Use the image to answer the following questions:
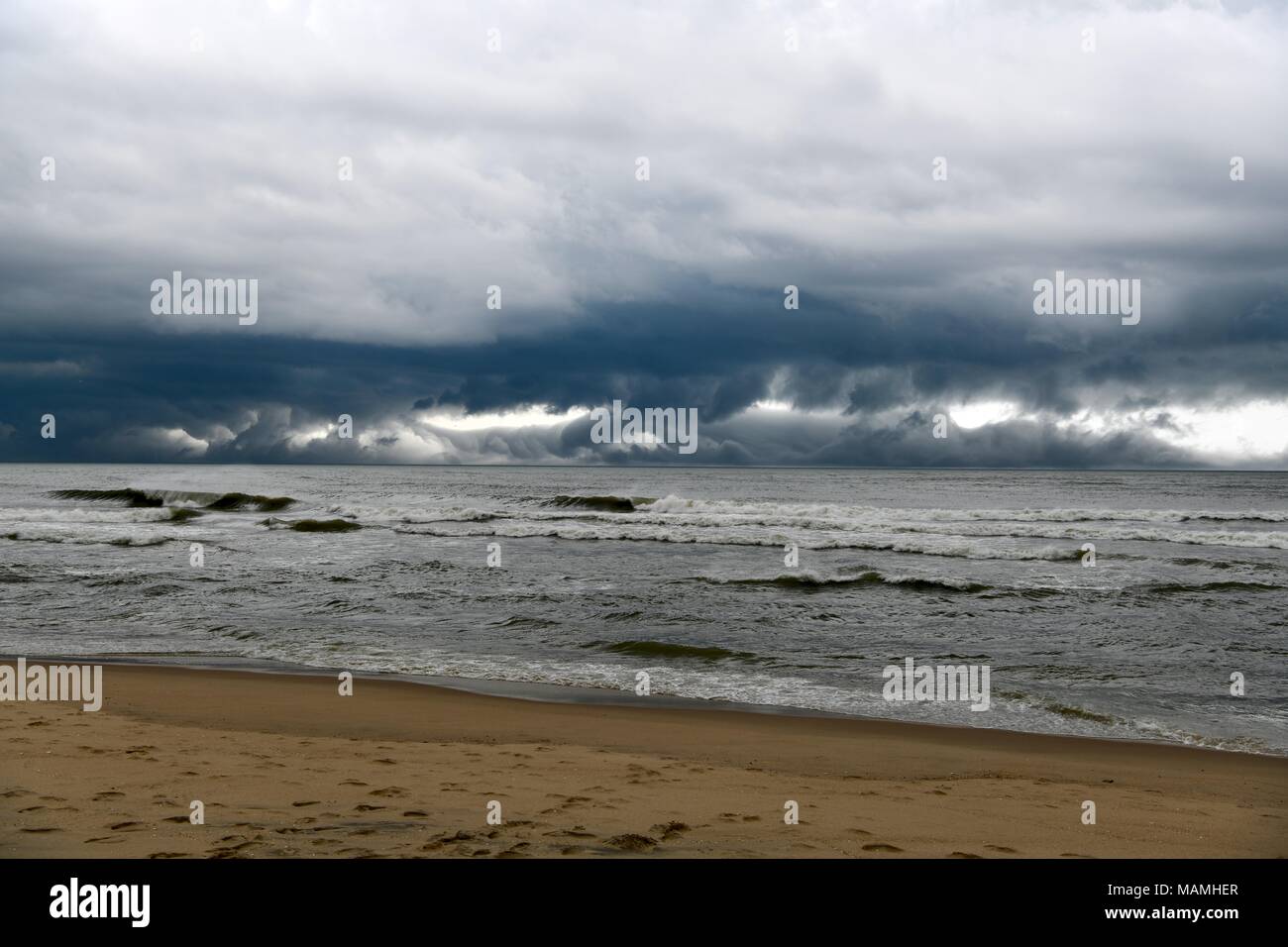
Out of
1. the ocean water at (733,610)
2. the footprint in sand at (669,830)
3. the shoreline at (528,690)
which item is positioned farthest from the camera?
the ocean water at (733,610)

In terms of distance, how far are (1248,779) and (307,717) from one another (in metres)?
9.06

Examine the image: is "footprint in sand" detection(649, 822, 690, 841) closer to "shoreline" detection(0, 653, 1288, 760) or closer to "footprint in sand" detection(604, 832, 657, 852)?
"footprint in sand" detection(604, 832, 657, 852)

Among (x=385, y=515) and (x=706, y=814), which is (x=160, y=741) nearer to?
(x=706, y=814)

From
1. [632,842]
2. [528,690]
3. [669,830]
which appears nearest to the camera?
[632,842]

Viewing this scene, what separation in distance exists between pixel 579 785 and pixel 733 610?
36.2 ft

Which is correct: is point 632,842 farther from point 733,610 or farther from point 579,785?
point 733,610

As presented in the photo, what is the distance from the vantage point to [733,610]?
58.6 ft

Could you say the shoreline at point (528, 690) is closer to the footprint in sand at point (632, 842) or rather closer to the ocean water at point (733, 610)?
the ocean water at point (733, 610)

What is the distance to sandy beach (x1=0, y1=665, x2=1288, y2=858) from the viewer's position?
18.5ft

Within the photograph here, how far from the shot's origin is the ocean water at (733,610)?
39.1ft

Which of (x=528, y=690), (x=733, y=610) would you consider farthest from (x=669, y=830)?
(x=733, y=610)

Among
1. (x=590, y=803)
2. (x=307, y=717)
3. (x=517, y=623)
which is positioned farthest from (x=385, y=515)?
(x=590, y=803)

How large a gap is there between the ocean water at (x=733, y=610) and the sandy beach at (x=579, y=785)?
1.71m

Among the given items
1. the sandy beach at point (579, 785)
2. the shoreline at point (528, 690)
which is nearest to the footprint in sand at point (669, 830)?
the sandy beach at point (579, 785)
